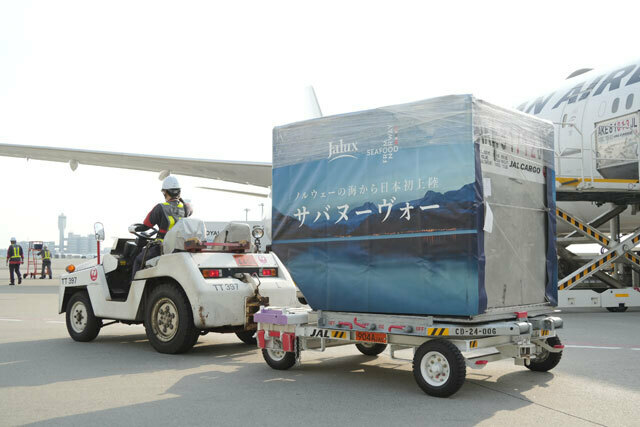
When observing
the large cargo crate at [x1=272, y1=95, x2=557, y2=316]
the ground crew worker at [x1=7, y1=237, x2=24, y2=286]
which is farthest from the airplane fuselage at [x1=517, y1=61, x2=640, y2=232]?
the ground crew worker at [x1=7, y1=237, x2=24, y2=286]

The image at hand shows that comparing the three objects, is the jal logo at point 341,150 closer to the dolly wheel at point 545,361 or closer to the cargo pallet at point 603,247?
the dolly wheel at point 545,361

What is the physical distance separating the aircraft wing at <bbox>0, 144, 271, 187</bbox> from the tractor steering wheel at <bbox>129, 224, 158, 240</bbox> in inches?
492

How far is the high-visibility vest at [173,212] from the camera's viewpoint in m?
7.59

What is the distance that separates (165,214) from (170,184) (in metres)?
0.41

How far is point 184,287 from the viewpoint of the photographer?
6.78m

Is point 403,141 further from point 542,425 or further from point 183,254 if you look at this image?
point 183,254

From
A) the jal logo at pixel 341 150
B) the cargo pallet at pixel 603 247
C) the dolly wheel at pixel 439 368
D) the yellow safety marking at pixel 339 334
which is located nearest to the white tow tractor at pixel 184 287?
the yellow safety marking at pixel 339 334

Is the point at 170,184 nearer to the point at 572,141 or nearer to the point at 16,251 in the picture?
the point at 572,141

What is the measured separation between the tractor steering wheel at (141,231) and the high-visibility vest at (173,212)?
0.28m

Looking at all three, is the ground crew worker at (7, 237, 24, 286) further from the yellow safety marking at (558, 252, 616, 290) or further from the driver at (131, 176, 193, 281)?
the yellow safety marking at (558, 252, 616, 290)

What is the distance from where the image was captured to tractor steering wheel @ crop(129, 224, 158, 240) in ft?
24.5

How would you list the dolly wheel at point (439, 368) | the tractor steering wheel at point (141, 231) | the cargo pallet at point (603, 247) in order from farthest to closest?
the cargo pallet at point (603, 247) → the tractor steering wheel at point (141, 231) → the dolly wheel at point (439, 368)

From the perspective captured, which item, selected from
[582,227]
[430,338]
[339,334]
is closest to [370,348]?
[339,334]

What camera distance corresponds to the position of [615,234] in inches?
503
